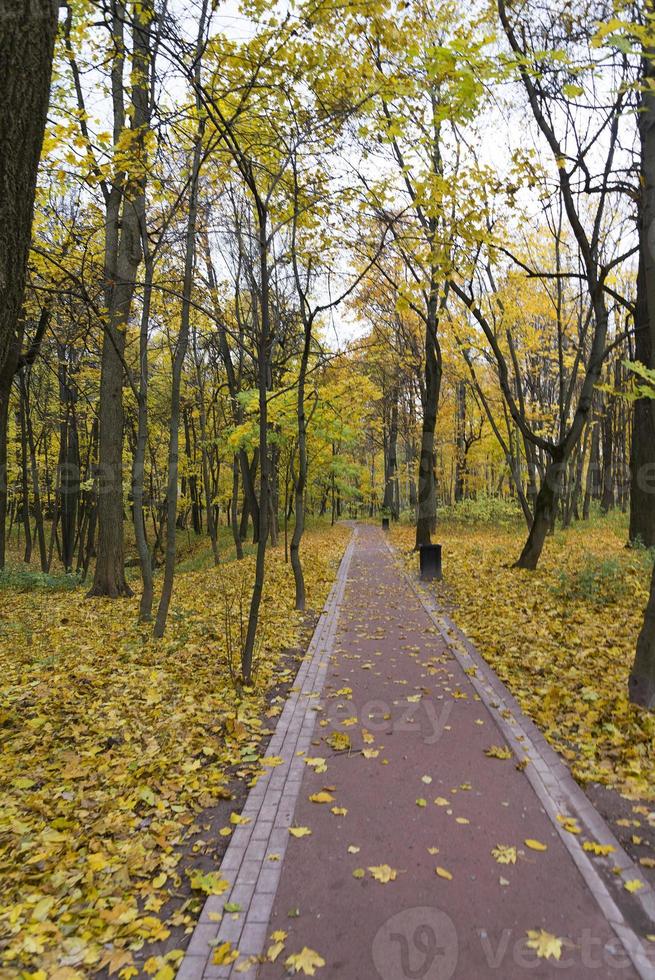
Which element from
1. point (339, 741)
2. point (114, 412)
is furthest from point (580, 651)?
point (114, 412)

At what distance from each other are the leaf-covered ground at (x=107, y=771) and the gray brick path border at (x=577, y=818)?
206 cm

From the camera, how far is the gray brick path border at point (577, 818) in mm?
2713

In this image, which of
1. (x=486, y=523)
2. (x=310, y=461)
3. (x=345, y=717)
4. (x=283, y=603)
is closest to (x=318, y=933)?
(x=345, y=717)

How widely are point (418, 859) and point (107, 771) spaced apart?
2.36 metres

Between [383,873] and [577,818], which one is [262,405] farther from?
[577,818]

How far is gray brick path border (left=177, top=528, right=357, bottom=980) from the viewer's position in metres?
2.59

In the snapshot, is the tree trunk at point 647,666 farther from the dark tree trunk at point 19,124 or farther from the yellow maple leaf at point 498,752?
A: the dark tree trunk at point 19,124

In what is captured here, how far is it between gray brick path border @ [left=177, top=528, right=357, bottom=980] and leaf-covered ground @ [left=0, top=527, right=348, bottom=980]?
0.40ft

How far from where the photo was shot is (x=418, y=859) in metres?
3.22

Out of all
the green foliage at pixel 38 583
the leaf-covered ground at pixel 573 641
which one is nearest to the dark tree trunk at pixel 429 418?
the leaf-covered ground at pixel 573 641

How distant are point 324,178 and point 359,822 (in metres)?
7.51

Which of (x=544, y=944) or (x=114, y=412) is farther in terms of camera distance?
(x=114, y=412)

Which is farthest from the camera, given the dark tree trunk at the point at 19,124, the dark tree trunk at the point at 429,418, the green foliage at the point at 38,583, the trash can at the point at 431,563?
the dark tree trunk at the point at 429,418

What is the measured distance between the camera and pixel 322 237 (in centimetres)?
940
